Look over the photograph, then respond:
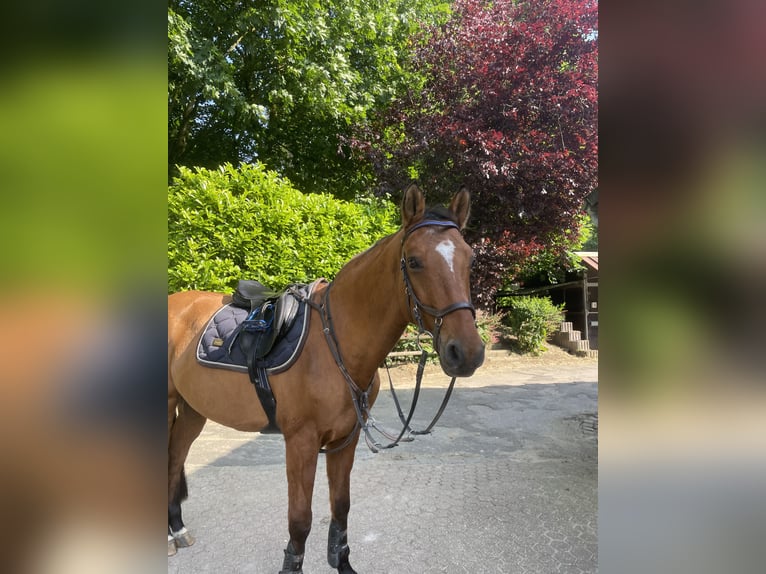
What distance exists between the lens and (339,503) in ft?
8.09

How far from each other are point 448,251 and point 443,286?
6.0 inches

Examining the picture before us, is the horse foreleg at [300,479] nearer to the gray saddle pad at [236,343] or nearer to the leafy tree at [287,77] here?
the gray saddle pad at [236,343]

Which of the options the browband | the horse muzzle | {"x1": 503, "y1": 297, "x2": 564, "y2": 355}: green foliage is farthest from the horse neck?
{"x1": 503, "y1": 297, "x2": 564, "y2": 355}: green foliage

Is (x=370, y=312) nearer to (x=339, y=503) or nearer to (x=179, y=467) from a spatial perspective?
(x=339, y=503)

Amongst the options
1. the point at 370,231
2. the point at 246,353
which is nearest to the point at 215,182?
the point at 370,231

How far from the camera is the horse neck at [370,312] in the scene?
207 cm

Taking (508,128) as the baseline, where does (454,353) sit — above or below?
below

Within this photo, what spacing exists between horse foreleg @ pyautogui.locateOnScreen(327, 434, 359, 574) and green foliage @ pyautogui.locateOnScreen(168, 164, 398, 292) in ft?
12.0

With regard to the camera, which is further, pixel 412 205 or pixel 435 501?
pixel 435 501

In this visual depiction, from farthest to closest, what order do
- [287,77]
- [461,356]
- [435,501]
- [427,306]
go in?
[287,77]
[435,501]
[427,306]
[461,356]

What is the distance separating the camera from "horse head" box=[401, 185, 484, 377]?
1.72 m

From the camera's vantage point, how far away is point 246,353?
7.50ft

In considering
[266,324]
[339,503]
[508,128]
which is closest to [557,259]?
[508,128]
